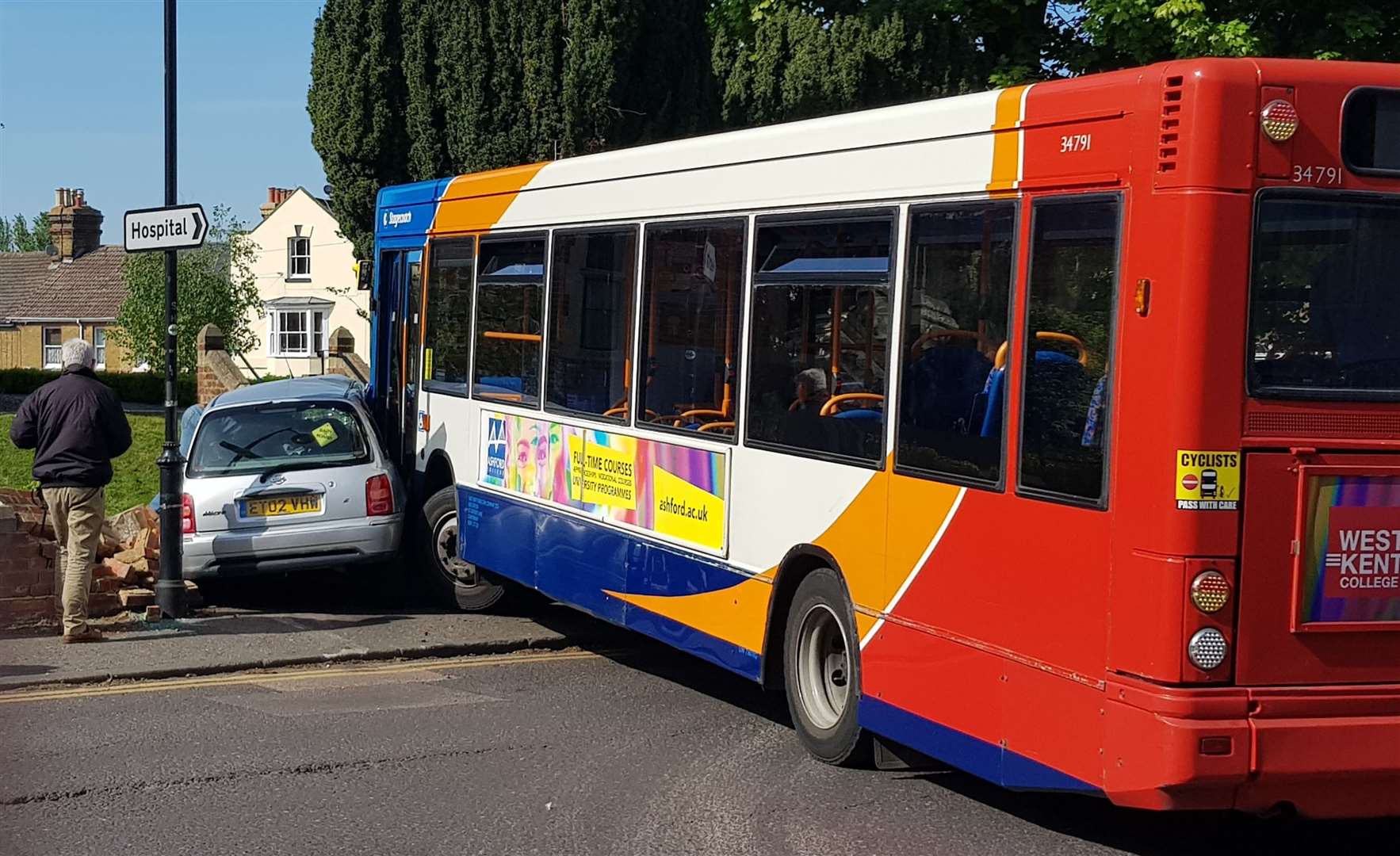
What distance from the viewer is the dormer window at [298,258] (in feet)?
231

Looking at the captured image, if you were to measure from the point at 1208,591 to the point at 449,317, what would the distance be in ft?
26.3

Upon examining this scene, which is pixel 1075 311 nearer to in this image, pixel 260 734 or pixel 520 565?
pixel 260 734

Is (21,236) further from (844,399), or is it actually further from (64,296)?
(844,399)

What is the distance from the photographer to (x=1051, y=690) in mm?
6160

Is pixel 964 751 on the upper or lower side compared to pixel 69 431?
lower

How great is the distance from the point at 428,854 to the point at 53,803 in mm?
1870

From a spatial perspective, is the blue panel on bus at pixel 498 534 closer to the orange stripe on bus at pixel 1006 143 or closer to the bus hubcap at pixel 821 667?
the bus hubcap at pixel 821 667

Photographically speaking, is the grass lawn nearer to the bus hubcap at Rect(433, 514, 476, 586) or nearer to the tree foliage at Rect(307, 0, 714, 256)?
the tree foliage at Rect(307, 0, 714, 256)

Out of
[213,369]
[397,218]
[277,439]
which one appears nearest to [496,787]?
[277,439]

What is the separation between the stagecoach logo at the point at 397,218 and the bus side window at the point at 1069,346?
323 inches

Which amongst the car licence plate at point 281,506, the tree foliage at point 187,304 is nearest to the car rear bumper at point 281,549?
the car licence plate at point 281,506

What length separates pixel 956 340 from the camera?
6.83 meters

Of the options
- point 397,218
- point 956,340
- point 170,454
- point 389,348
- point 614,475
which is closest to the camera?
point 956,340

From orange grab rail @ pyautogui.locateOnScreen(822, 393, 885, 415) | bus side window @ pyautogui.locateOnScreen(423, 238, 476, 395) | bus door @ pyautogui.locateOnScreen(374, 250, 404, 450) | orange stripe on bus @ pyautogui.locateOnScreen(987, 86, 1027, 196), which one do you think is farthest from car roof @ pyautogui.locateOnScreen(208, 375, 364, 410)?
orange stripe on bus @ pyautogui.locateOnScreen(987, 86, 1027, 196)
